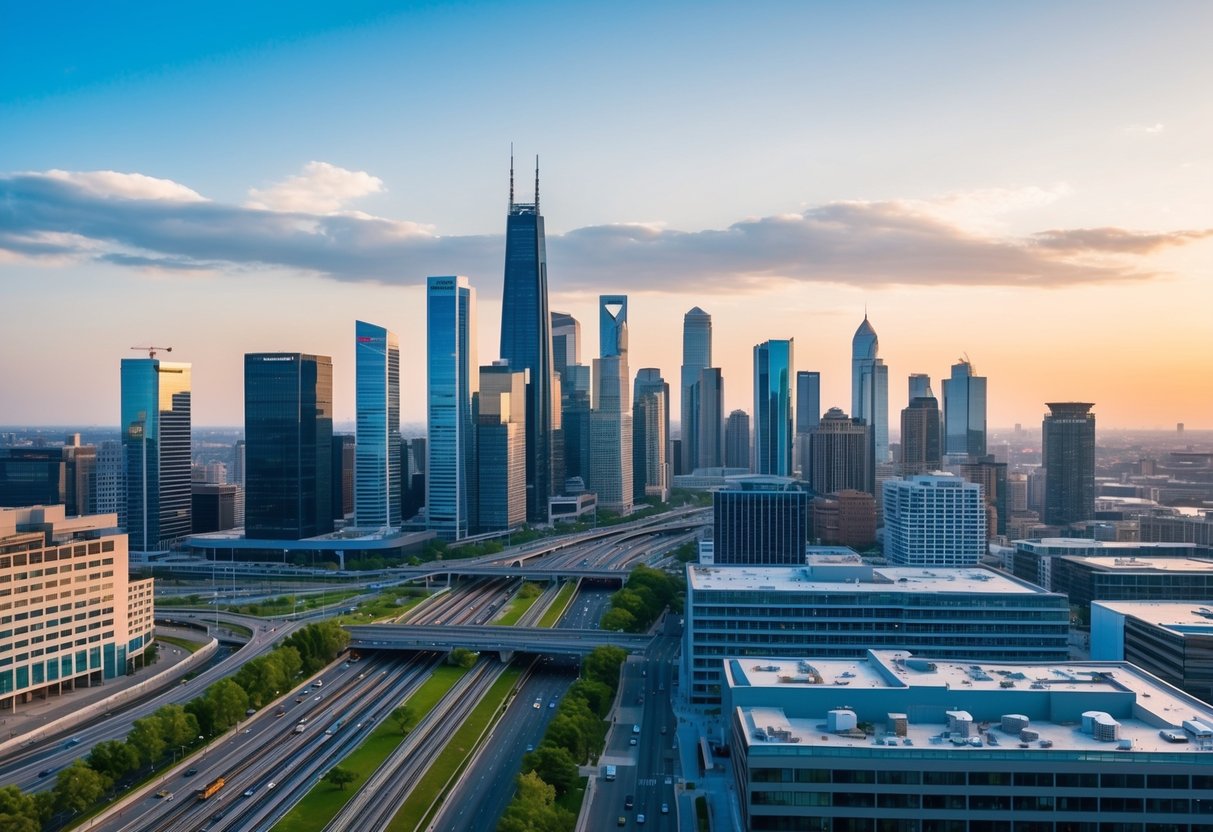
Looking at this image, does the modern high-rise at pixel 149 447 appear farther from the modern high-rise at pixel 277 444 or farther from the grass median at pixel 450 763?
the grass median at pixel 450 763

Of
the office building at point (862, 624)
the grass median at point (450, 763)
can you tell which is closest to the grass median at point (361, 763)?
the grass median at point (450, 763)

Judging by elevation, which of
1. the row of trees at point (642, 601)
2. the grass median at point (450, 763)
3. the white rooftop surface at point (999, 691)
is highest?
the white rooftop surface at point (999, 691)

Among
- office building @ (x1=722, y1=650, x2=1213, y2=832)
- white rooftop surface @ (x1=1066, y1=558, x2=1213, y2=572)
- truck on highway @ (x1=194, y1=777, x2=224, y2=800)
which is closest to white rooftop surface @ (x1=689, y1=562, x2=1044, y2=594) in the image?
office building @ (x1=722, y1=650, x2=1213, y2=832)

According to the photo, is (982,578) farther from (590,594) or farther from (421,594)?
(421,594)

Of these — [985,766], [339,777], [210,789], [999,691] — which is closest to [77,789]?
[210,789]

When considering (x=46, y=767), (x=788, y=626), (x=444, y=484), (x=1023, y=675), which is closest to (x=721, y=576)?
(x=788, y=626)

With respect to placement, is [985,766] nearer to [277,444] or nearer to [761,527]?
[761,527]
